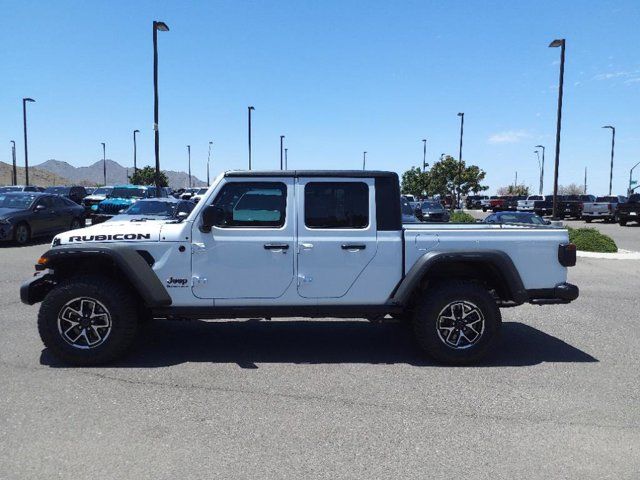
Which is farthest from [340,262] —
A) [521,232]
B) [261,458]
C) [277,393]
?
[261,458]

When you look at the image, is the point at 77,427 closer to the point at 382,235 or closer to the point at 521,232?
the point at 382,235

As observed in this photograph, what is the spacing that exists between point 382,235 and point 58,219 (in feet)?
50.9

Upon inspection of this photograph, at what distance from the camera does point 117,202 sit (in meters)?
21.1

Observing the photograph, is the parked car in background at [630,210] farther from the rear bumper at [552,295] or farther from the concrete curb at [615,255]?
the rear bumper at [552,295]

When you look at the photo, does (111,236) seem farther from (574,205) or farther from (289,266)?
(574,205)

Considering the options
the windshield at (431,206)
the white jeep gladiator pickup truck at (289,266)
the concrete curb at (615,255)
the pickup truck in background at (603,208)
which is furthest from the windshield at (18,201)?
the pickup truck in background at (603,208)

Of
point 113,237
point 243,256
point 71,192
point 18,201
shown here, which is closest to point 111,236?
point 113,237

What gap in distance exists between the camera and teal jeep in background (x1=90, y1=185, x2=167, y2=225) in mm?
20406

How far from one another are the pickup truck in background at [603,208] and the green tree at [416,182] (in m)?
40.0

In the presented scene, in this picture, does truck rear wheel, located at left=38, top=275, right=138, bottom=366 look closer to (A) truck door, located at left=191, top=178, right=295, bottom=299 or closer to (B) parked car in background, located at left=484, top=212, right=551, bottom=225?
(A) truck door, located at left=191, top=178, right=295, bottom=299

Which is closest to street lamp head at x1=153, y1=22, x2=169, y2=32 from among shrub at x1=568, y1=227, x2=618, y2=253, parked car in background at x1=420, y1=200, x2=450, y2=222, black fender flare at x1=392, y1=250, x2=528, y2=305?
parked car in background at x1=420, y1=200, x2=450, y2=222

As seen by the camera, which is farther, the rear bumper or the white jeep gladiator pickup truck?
the rear bumper

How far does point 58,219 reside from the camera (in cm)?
1794

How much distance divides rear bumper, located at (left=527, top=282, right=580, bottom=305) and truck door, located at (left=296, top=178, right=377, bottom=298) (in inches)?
68.7
